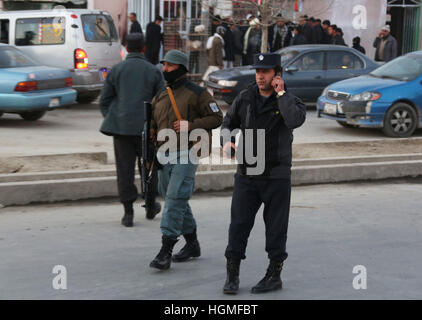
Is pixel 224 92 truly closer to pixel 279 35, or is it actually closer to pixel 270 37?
pixel 279 35

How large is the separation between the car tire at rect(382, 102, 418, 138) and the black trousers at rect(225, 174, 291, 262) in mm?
8027

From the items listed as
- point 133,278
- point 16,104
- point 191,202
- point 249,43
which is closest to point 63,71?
point 16,104

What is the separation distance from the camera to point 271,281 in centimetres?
554

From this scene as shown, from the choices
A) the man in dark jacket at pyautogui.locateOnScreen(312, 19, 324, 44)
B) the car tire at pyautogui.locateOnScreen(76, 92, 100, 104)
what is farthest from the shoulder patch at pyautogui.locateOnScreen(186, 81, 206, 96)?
the man in dark jacket at pyautogui.locateOnScreen(312, 19, 324, 44)

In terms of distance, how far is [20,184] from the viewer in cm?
840

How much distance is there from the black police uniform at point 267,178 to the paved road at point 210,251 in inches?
15.8

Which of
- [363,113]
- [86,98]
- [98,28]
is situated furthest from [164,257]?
[86,98]

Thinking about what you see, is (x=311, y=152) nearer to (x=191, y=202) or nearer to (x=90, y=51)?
(x=191, y=202)

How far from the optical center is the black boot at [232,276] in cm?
547

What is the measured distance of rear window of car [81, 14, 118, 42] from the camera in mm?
15922

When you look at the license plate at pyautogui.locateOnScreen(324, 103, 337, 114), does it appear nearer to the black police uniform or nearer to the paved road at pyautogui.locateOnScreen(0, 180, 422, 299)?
the paved road at pyautogui.locateOnScreen(0, 180, 422, 299)

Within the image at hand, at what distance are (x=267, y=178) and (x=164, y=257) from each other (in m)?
1.13

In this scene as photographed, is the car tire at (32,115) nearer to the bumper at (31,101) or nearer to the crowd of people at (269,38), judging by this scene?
the bumper at (31,101)
